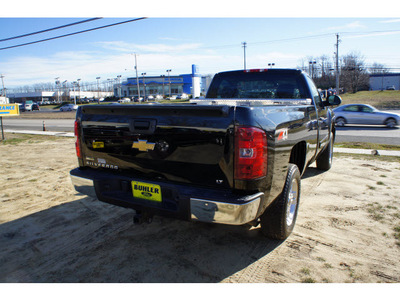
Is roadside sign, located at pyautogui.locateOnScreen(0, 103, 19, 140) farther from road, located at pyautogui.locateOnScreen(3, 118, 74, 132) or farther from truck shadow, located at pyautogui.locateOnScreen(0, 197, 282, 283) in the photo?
truck shadow, located at pyautogui.locateOnScreen(0, 197, 282, 283)

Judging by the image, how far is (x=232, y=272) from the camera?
2.80 meters

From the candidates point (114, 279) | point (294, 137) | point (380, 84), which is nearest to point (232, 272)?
point (114, 279)

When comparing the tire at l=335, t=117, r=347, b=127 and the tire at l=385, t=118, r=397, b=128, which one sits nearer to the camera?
the tire at l=385, t=118, r=397, b=128

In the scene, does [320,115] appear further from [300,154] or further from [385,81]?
[385,81]

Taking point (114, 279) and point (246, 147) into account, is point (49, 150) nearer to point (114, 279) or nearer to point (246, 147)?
point (114, 279)

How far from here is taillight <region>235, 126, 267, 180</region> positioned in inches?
96.1

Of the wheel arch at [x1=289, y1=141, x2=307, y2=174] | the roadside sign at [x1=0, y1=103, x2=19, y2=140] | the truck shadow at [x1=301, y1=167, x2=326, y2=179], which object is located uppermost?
the roadside sign at [x1=0, y1=103, x2=19, y2=140]

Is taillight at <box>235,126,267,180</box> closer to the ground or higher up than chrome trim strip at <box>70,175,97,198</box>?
higher up

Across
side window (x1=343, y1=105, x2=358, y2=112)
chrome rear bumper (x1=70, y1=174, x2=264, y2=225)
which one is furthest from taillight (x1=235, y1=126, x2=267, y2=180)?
side window (x1=343, y1=105, x2=358, y2=112)

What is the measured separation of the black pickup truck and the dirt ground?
1.17 feet

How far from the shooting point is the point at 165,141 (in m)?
2.77

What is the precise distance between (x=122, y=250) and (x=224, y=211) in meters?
1.41

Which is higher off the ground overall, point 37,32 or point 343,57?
point 343,57

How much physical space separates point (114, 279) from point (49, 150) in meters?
8.43
